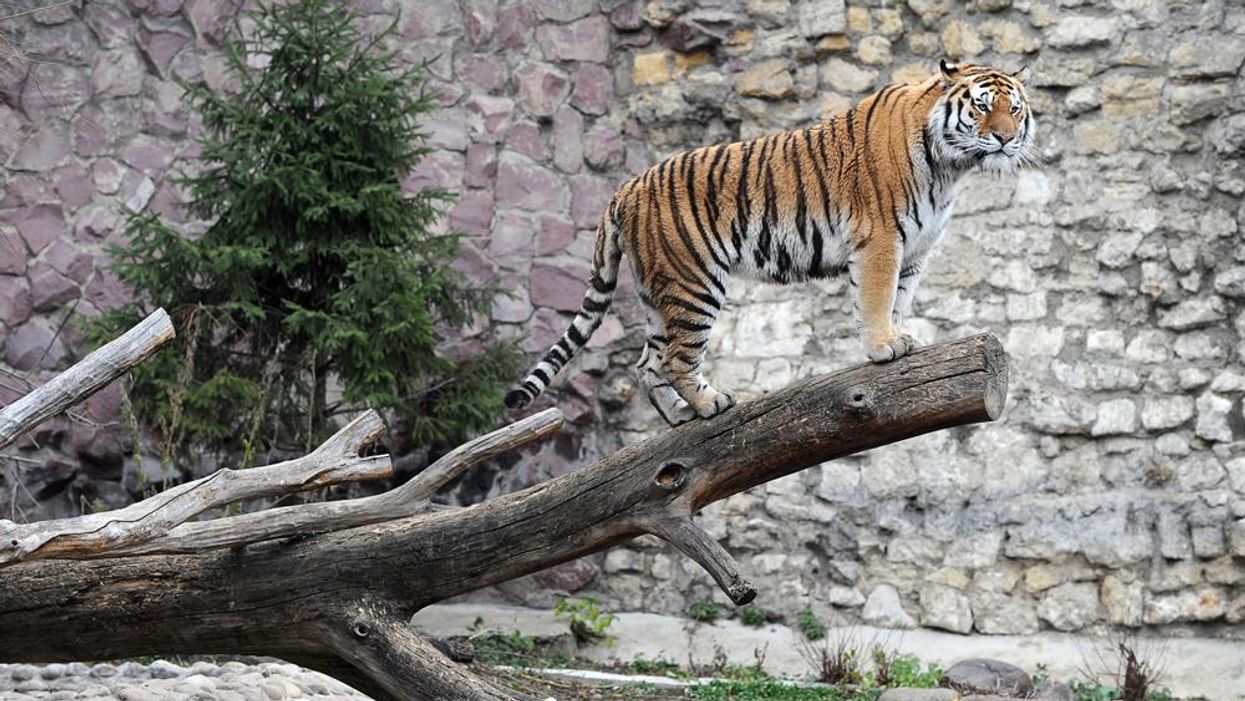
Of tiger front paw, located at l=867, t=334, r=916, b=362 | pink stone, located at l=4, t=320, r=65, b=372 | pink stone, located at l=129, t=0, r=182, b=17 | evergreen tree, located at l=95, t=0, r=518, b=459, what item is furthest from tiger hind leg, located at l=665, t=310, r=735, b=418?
pink stone, located at l=129, t=0, r=182, b=17

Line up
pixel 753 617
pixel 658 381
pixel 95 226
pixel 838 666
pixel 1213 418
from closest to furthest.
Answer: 1. pixel 658 381
2. pixel 838 666
3. pixel 1213 418
4. pixel 753 617
5. pixel 95 226

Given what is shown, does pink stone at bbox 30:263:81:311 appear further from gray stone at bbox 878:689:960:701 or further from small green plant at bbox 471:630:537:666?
gray stone at bbox 878:689:960:701

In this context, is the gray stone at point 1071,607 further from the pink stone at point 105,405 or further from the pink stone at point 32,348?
the pink stone at point 32,348

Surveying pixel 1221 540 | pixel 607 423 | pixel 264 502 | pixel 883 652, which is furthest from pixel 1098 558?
pixel 264 502

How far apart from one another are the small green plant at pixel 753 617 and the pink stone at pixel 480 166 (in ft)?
9.70

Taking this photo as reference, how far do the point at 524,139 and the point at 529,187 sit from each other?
294 millimetres

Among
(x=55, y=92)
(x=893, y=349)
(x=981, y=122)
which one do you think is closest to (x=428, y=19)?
(x=55, y=92)

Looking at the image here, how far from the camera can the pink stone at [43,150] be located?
28.4 feet

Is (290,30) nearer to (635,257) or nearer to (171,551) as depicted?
(635,257)

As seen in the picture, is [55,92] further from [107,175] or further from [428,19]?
[428,19]

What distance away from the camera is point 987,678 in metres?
7.19

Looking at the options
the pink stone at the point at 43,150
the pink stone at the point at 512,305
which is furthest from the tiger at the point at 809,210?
the pink stone at the point at 43,150

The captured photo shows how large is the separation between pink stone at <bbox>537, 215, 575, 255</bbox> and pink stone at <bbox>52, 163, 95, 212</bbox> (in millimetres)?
2633

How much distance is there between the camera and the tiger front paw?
454 centimetres
